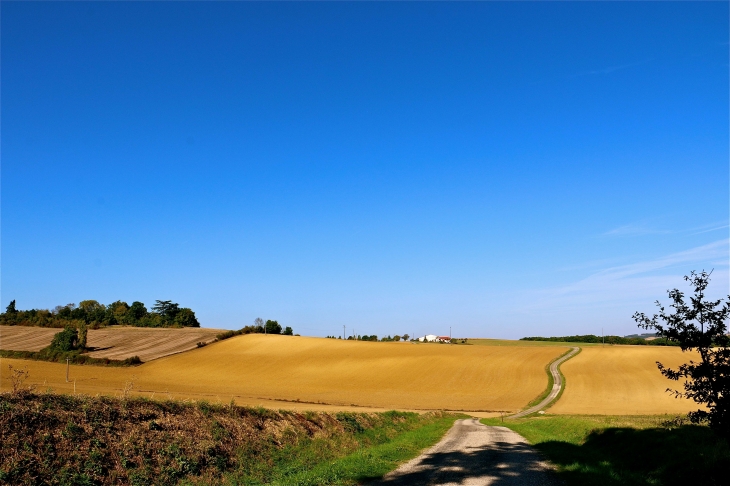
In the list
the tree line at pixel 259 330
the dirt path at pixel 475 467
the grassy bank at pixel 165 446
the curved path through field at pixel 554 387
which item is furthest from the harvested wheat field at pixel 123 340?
the dirt path at pixel 475 467

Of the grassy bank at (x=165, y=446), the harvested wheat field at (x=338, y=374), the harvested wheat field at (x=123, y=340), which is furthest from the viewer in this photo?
the harvested wheat field at (x=123, y=340)

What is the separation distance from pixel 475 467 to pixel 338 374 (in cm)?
6545

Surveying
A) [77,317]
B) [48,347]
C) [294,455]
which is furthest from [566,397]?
[77,317]

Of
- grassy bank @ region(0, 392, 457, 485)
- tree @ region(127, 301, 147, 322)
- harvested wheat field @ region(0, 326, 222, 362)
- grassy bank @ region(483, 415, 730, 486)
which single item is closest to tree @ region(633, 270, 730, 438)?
grassy bank @ region(483, 415, 730, 486)

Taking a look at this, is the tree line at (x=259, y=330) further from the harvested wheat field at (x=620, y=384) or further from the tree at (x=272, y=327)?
the harvested wheat field at (x=620, y=384)

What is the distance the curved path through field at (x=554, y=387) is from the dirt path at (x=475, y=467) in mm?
30324

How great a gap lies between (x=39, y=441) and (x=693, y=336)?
602 inches

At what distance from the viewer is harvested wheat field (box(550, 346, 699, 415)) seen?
53.7 meters

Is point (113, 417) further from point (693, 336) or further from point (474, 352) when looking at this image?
point (474, 352)

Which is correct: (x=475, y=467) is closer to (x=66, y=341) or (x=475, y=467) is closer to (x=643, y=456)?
(x=643, y=456)

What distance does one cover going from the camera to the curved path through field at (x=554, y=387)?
171 ft

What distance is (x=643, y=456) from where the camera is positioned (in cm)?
1633

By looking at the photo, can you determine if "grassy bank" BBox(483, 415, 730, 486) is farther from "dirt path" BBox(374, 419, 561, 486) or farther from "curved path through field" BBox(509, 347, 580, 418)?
"curved path through field" BBox(509, 347, 580, 418)

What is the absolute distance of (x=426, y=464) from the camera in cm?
1602
